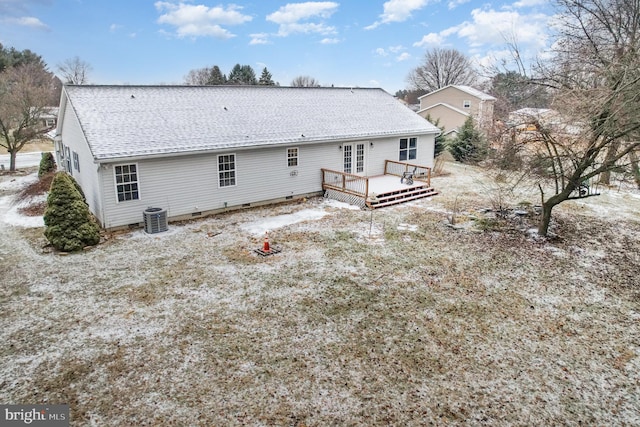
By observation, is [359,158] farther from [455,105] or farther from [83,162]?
[455,105]

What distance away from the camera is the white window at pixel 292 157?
1530 cm

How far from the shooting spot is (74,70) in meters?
57.5

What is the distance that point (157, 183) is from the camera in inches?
488

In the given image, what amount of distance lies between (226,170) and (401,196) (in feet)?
23.0

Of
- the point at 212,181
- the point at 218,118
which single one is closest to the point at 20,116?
the point at 218,118

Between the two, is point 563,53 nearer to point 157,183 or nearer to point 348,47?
point 157,183

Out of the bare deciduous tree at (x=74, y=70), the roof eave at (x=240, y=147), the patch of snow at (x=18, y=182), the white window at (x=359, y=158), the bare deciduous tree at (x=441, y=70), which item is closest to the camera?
the roof eave at (x=240, y=147)

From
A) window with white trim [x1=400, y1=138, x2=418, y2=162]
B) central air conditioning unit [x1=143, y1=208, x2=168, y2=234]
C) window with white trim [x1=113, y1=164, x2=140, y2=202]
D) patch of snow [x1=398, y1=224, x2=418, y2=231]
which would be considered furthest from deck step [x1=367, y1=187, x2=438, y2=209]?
window with white trim [x1=113, y1=164, x2=140, y2=202]

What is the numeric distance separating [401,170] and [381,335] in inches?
514

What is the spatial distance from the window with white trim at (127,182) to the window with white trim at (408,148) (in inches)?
491

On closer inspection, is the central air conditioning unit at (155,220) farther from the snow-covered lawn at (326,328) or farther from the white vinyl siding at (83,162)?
the white vinyl siding at (83,162)

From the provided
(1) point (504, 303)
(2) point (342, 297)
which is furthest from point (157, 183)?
(1) point (504, 303)

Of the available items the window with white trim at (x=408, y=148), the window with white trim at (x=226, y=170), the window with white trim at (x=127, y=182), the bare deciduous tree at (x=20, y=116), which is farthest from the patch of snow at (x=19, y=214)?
the window with white trim at (x=408, y=148)

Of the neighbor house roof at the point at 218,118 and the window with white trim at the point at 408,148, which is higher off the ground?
the neighbor house roof at the point at 218,118
